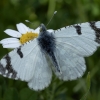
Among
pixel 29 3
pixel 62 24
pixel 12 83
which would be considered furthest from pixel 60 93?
pixel 29 3

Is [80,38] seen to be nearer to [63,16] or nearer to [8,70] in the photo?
[8,70]

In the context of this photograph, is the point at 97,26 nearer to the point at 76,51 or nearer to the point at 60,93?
the point at 76,51

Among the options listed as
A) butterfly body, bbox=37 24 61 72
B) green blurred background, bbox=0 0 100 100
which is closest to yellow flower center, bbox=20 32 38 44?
butterfly body, bbox=37 24 61 72

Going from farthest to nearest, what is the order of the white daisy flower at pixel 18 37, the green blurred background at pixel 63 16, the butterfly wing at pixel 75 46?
the green blurred background at pixel 63 16 < the white daisy flower at pixel 18 37 < the butterfly wing at pixel 75 46

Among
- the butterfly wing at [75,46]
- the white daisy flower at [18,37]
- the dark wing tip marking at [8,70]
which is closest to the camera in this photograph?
the dark wing tip marking at [8,70]

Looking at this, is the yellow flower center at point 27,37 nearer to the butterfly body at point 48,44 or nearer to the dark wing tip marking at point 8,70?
the butterfly body at point 48,44

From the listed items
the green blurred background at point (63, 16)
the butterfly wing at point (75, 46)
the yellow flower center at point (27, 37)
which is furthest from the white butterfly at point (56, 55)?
the green blurred background at point (63, 16)

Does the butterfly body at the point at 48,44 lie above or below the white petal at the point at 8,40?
below

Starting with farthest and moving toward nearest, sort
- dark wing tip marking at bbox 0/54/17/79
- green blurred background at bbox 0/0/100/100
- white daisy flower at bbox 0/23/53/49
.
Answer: green blurred background at bbox 0/0/100/100 < white daisy flower at bbox 0/23/53/49 < dark wing tip marking at bbox 0/54/17/79

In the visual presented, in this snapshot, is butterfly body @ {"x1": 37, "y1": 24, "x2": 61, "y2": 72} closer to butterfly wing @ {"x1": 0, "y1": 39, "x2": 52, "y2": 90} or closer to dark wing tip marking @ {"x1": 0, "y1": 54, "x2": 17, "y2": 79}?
butterfly wing @ {"x1": 0, "y1": 39, "x2": 52, "y2": 90}

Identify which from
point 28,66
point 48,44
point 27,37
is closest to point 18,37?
point 27,37
